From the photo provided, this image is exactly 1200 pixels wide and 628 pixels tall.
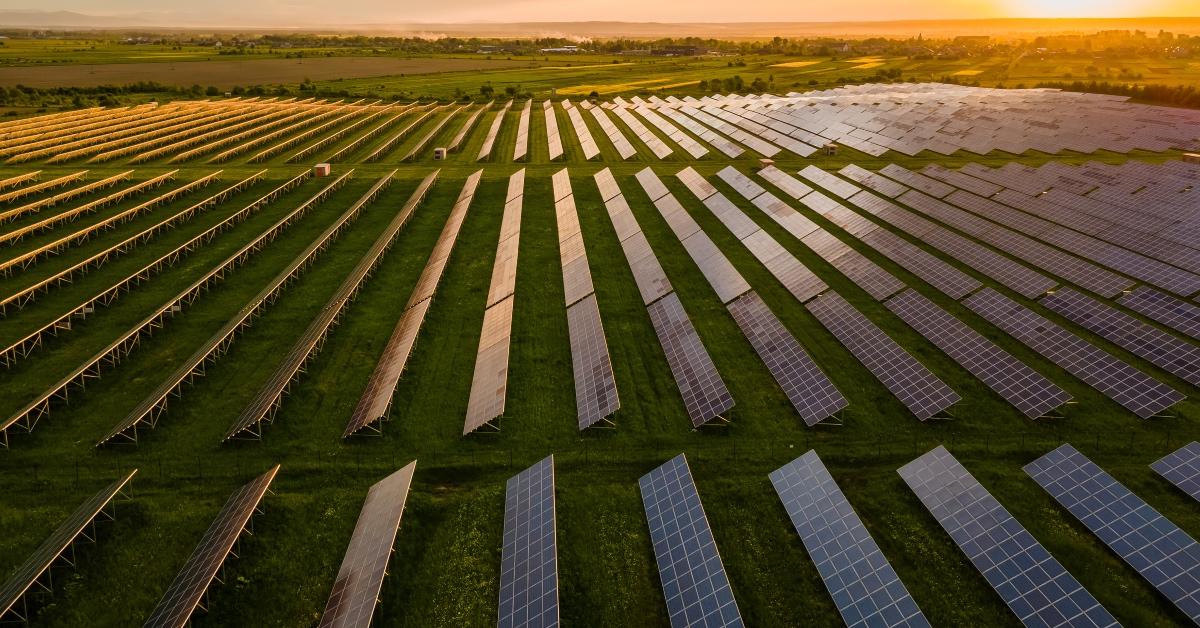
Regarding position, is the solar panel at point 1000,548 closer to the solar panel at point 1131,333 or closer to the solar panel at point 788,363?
the solar panel at point 788,363

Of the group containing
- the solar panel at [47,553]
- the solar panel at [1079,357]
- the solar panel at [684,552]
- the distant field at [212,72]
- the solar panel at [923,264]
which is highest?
the distant field at [212,72]

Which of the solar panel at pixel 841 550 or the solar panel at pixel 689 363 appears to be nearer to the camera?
the solar panel at pixel 841 550

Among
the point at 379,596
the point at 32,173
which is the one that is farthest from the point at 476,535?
the point at 32,173

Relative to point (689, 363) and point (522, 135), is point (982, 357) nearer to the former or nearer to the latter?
point (689, 363)

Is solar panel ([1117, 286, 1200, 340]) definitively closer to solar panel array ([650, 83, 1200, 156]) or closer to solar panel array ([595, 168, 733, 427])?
solar panel array ([595, 168, 733, 427])

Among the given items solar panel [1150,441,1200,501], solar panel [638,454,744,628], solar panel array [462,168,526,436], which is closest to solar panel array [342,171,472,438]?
solar panel array [462,168,526,436]

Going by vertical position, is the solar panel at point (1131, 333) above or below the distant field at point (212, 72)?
below

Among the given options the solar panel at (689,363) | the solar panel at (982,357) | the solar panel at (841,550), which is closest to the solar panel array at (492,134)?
the solar panel at (689,363)

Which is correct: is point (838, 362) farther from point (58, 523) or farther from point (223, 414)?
point (58, 523)
